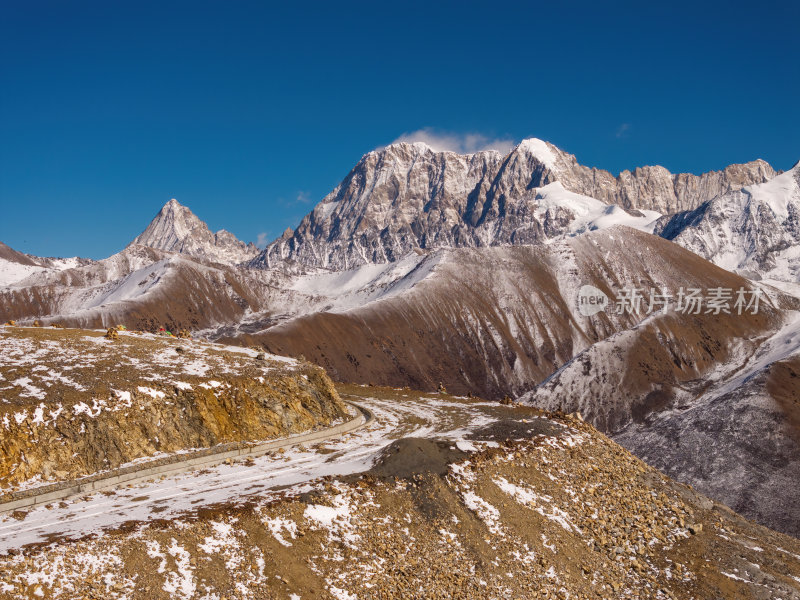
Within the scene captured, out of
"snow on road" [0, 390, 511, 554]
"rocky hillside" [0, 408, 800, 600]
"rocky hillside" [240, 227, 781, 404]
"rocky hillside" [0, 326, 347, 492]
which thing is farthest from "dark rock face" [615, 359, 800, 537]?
"rocky hillside" [0, 326, 347, 492]

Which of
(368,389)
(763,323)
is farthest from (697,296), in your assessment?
(368,389)

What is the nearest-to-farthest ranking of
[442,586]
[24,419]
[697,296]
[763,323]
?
1. [442,586]
2. [24,419]
3. [763,323]
4. [697,296]

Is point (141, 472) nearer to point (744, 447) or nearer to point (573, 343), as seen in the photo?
point (744, 447)

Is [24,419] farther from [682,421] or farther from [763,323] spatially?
[763,323]

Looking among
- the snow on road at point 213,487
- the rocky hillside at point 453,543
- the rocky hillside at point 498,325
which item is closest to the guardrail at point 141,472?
the snow on road at point 213,487

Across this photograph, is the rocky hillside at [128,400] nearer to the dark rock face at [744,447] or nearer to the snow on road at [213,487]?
the snow on road at [213,487]

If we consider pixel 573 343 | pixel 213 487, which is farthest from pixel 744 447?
pixel 573 343

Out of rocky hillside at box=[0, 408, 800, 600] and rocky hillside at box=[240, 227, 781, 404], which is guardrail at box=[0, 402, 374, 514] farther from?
rocky hillside at box=[240, 227, 781, 404]
